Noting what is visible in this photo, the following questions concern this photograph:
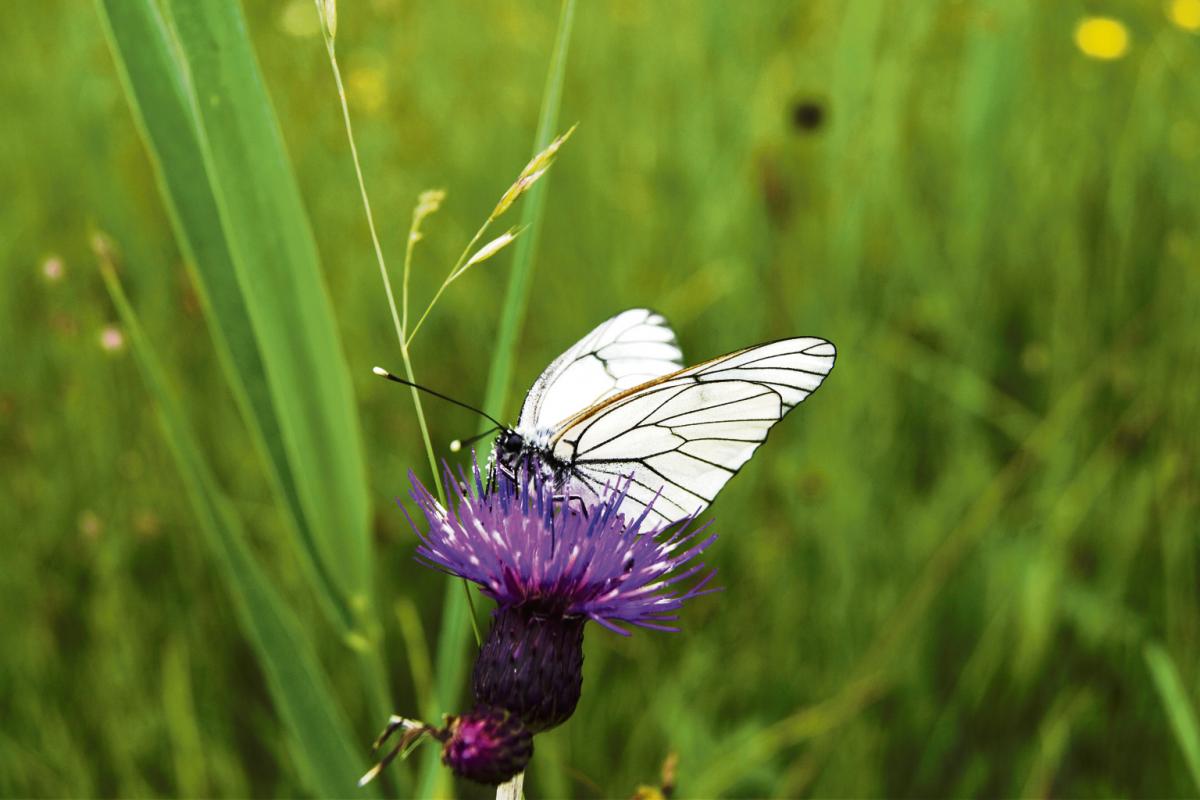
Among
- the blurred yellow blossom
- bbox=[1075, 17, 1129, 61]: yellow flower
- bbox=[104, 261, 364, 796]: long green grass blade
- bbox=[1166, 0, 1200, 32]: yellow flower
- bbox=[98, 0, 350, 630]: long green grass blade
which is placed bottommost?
bbox=[104, 261, 364, 796]: long green grass blade

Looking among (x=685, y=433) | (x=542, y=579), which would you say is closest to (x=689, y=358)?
(x=685, y=433)

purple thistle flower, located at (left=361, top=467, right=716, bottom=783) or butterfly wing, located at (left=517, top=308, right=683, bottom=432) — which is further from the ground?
butterfly wing, located at (left=517, top=308, right=683, bottom=432)

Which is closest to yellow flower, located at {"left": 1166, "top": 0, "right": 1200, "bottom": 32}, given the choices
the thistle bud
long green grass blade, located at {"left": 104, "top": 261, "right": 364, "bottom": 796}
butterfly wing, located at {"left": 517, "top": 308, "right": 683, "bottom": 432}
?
butterfly wing, located at {"left": 517, "top": 308, "right": 683, "bottom": 432}

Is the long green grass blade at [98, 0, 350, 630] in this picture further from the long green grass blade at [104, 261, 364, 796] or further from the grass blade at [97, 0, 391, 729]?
the long green grass blade at [104, 261, 364, 796]

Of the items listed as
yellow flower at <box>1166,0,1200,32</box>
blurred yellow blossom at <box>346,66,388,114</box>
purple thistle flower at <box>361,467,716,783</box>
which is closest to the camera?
purple thistle flower at <box>361,467,716,783</box>

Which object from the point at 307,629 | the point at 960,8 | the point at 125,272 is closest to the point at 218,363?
the point at 125,272

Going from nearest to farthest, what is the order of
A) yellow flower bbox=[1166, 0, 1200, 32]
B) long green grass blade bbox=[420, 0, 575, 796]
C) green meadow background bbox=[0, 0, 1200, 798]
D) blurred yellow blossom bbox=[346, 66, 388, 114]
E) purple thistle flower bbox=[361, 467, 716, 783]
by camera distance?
purple thistle flower bbox=[361, 467, 716, 783] → long green grass blade bbox=[420, 0, 575, 796] → green meadow background bbox=[0, 0, 1200, 798] → yellow flower bbox=[1166, 0, 1200, 32] → blurred yellow blossom bbox=[346, 66, 388, 114]

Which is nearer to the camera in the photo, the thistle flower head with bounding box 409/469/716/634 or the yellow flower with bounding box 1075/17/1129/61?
the thistle flower head with bounding box 409/469/716/634

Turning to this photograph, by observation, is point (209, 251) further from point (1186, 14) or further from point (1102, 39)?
point (1186, 14)

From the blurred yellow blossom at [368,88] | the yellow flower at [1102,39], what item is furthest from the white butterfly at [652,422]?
the yellow flower at [1102,39]
